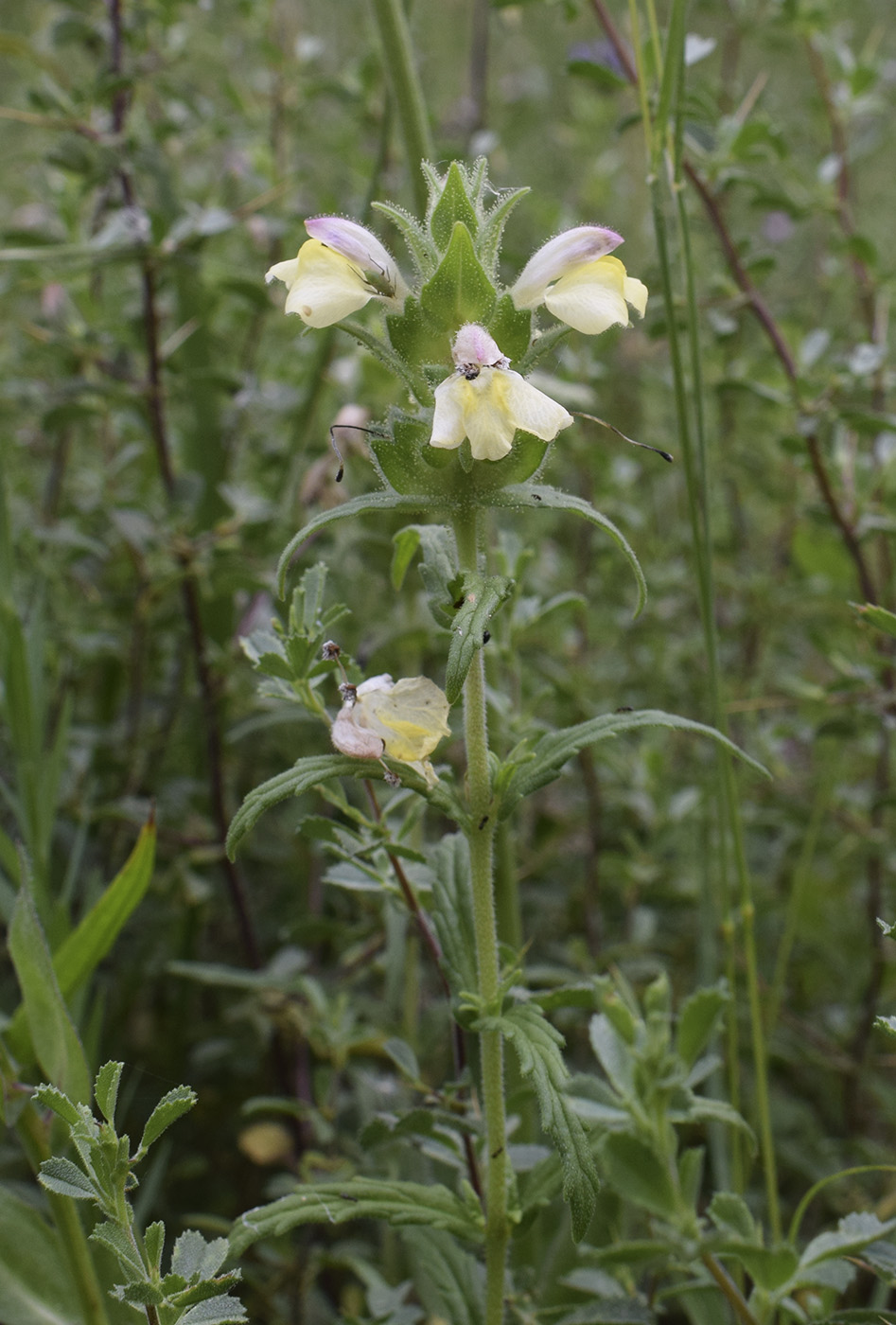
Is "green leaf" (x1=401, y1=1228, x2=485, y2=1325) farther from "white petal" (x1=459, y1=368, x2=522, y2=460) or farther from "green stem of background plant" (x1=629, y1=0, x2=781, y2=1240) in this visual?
"white petal" (x1=459, y1=368, x2=522, y2=460)

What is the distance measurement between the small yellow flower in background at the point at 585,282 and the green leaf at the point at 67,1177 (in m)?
0.58

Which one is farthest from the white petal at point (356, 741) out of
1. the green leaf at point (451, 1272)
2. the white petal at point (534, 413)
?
the green leaf at point (451, 1272)

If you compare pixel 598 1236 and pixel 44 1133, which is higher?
pixel 44 1133

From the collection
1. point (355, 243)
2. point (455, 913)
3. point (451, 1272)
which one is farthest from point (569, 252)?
point (451, 1272)

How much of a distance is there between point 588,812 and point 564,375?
775 mm

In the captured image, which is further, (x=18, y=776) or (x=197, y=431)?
(x=197, y=431)

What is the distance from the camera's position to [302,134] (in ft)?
7.25

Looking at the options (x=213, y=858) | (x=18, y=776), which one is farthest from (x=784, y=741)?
(x=18, y=776)

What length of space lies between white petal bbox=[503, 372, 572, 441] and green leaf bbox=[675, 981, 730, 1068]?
0.46 m

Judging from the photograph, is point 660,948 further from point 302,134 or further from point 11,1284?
point 302,134

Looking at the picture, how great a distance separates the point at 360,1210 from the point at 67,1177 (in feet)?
0.67

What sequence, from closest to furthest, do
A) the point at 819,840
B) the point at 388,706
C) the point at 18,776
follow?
1. the point at 388,706
2. the point at 18,776
3. the point at 819,840

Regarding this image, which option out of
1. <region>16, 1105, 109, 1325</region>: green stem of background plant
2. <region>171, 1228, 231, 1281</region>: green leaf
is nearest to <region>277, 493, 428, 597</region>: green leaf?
<region>171, 1228, 231, 1281</region>: green leaf

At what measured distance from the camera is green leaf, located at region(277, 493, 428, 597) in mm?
585
